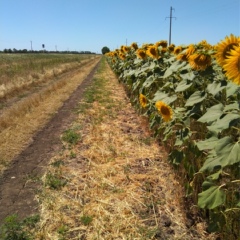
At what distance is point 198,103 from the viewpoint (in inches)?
103

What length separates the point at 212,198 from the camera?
1.97m

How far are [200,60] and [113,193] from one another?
150 cm

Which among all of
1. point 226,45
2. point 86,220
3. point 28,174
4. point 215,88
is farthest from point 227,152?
point 28,174

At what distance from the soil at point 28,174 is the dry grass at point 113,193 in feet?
0.43

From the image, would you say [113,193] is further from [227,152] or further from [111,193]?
[227,152]

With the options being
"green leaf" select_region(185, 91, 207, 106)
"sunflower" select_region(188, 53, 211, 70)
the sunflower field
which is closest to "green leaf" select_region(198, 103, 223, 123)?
the sunflower field

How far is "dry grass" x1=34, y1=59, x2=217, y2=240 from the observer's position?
259cm

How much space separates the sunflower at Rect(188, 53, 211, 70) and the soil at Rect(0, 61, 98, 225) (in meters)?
1.83

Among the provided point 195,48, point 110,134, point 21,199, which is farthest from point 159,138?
point 21,199

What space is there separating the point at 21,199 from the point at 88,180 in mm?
697

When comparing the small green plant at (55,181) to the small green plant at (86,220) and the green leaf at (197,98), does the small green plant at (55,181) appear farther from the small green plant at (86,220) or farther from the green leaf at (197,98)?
the green leaf at (197,98)

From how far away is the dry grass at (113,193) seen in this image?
2.59 meters

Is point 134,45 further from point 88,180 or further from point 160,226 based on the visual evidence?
point 160,226

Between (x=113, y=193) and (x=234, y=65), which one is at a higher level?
(x=234, y=65)
